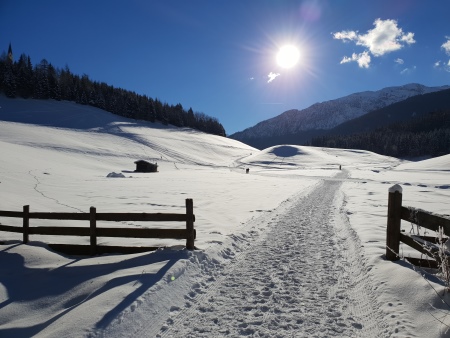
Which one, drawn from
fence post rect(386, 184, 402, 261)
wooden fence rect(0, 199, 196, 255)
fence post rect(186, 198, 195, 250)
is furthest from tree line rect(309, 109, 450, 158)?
wooden fence rect(0, 199, 196, 255)

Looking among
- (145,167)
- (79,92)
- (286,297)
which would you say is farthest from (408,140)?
(286,297)

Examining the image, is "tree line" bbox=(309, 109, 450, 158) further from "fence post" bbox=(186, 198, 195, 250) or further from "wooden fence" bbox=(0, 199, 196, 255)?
"wooden fence" bbox=(0, 199, 196, 255)

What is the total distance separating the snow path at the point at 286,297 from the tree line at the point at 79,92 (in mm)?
119529

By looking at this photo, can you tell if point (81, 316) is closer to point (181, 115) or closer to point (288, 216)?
point (288, 216)

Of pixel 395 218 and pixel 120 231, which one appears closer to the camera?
pixel 395 218

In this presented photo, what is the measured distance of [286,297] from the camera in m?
5.38

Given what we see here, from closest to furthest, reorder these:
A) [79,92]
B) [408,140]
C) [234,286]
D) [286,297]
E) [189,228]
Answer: [286,297], [234,286], [189,228], [79,92], [408,140]

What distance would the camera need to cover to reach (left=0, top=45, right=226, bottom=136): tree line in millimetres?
98938

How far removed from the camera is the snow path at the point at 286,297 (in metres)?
4.41

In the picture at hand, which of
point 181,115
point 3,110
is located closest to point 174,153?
point 3,110

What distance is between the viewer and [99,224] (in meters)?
11.5

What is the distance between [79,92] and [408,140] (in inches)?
5788

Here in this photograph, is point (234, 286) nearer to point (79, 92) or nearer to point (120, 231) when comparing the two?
point (120, 231)

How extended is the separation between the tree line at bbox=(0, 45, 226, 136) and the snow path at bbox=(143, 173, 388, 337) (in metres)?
120
